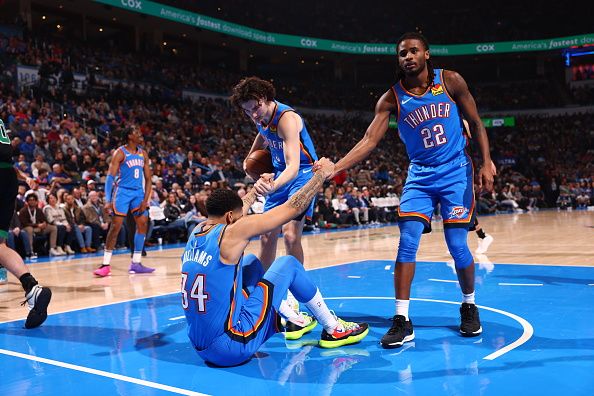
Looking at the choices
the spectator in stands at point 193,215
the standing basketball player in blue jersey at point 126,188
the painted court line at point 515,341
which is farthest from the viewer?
the spectator in stands at point 193,215

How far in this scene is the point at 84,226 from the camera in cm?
1151

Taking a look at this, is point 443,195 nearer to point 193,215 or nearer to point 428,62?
point 428,62

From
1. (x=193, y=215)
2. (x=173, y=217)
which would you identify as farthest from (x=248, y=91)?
(x=193, y=215)

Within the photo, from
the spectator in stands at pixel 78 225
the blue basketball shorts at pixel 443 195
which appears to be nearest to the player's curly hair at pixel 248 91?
the blue basketball shorts at pixel 443 195

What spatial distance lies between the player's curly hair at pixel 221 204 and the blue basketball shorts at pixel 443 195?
126cm

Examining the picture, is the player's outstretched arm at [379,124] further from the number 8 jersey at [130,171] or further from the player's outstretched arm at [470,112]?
the number 8 jersey at [130,171]

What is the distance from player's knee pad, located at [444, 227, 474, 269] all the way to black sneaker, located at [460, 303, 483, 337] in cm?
28

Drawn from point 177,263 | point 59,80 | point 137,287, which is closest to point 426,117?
point 137,287

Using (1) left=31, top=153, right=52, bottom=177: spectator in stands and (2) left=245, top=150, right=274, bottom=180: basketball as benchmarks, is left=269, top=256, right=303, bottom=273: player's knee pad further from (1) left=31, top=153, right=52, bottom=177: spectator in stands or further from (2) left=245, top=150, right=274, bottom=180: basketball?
(1) left=31, top=153, right=52, bottom=177: spectator in stands

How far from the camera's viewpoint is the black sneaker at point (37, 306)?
452 centimetres

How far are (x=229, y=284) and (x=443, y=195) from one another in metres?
1.67

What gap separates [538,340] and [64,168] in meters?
12.1

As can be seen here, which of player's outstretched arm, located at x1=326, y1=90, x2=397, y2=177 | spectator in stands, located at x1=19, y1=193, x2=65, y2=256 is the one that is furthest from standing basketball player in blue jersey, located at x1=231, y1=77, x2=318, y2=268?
spectator in stands, located at x1=19, y1=193, x2=65, y2=256

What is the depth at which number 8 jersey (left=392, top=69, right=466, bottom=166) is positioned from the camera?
3.99 metres
